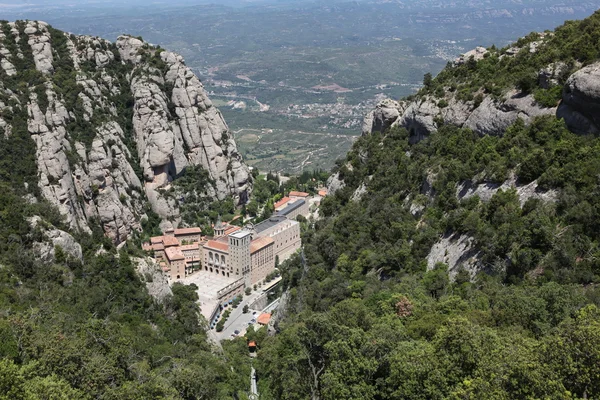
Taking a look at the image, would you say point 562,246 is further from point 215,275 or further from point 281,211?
point 281,211

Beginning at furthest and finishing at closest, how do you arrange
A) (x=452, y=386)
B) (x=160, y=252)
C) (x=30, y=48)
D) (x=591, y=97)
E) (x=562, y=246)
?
(x=30, y=48) < (x=160, y=252) < (x=591, y=97) < (x=562, y=246) < (x=452, y=386)

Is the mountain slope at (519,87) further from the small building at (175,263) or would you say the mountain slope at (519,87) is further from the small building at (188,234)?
the small building at (188,234)

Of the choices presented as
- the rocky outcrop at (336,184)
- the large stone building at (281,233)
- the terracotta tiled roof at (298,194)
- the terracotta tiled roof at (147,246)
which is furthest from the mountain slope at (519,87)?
the terracotta tiled roof at (298,194)

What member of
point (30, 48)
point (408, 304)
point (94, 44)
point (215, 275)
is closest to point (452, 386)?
point (408, 304)

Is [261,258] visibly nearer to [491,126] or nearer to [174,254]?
[174,254]

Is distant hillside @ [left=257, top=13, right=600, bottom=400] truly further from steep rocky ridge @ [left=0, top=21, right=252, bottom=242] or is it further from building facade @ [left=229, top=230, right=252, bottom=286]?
steep rocky ridge @ [left=0, top=21, right=252, bottom=242]

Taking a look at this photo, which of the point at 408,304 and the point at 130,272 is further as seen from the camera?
the point at 130,272

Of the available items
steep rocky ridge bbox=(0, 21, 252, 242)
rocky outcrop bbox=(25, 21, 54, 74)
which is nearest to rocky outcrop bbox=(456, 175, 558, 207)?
steep rocky ridge bbox=(0, 21, 252, 242)
